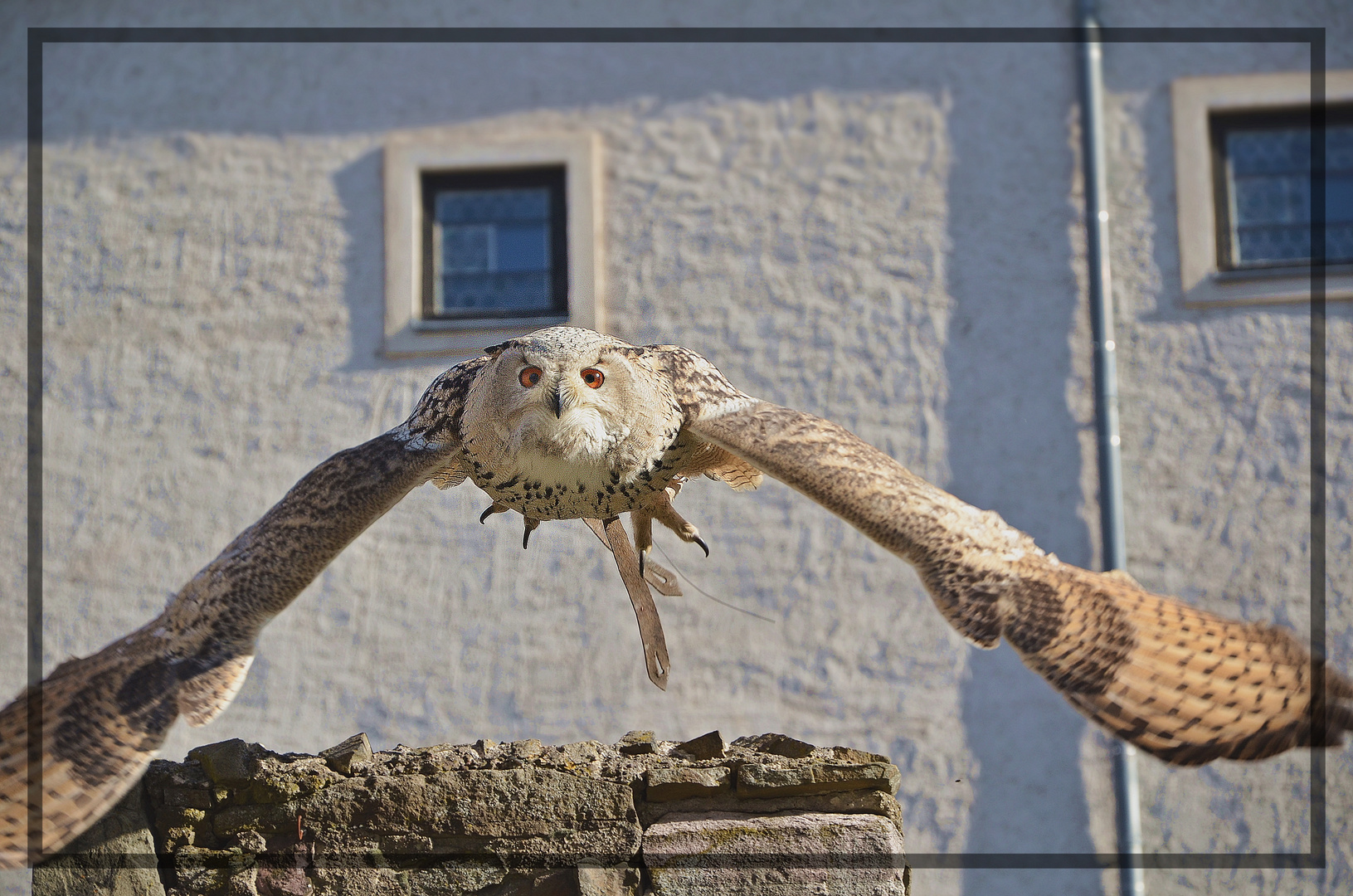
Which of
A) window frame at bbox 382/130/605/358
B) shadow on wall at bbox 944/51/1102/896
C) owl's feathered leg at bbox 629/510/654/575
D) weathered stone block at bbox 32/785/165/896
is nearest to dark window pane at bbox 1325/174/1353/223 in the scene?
shadow on wall at bbox 944/51/1102/896

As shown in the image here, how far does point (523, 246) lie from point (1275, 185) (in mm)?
3960

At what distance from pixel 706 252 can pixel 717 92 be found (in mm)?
896

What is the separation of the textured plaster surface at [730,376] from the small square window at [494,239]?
318 mm

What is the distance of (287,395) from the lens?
7.26 m

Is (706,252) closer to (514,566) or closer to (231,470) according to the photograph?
(514,566)

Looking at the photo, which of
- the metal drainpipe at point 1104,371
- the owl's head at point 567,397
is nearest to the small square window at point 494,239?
the metal drainpipe at point 1104,371

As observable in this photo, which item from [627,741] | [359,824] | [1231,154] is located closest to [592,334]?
[627,741]

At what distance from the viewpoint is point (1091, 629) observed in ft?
12.9

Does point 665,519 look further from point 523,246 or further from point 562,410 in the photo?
point 523,246

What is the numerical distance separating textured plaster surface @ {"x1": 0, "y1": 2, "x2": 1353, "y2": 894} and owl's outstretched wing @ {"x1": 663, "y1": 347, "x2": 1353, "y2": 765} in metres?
2.77

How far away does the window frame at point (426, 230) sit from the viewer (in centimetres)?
718

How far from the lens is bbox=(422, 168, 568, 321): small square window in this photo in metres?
7.48

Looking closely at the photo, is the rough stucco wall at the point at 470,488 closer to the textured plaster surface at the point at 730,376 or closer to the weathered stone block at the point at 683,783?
the textured plaster surface at the point at 730,376

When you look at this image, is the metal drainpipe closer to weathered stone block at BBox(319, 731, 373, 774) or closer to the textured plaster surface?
the textured plaster surface
